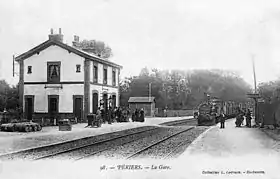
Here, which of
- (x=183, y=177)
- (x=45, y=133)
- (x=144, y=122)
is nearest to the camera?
(x=183, y=177)

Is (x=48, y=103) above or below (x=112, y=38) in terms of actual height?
below

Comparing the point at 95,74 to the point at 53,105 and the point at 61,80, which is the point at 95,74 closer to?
the point at 61,80

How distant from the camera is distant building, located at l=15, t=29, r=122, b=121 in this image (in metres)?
5.54

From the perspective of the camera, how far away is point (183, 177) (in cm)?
428

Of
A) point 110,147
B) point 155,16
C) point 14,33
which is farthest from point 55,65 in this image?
point 155,16

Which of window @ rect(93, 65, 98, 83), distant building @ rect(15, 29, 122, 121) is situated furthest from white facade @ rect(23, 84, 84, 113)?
window @ rect(93, 65, 98, 83)

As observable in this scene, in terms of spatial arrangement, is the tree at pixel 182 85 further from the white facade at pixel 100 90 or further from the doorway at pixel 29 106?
the doorway at pixel 29 106

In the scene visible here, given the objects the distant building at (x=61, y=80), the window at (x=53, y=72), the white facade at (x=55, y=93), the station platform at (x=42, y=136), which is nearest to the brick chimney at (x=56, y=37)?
the distant building at (x=61, y=80)

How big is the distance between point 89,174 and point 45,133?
2.65 m

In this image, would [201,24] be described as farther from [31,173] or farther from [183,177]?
[31,173]

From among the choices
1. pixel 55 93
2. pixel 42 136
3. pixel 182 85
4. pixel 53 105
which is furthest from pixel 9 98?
pixel 182 85

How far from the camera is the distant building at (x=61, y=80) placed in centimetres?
554

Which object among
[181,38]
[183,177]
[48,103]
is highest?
[181,38]

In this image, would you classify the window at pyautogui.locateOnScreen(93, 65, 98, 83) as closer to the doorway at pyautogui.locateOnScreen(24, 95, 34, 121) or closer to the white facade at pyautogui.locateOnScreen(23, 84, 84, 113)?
the white facade at pyautogui.locateOnScreen(23, 84, 84, 113)
